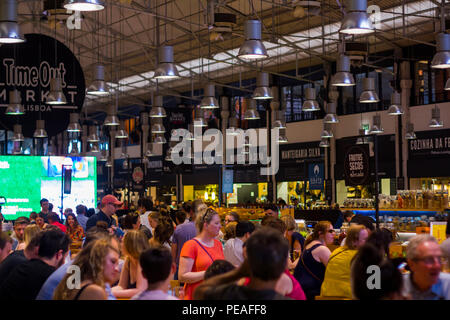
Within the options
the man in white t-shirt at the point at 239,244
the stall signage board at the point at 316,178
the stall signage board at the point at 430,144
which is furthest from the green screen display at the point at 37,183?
the stall signage board at the point at 430,144

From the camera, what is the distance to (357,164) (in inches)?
420

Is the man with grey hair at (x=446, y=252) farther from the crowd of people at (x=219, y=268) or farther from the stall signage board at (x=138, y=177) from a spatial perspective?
the stall signage board at (x=138, y=177)

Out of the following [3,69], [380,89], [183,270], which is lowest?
[183,270]

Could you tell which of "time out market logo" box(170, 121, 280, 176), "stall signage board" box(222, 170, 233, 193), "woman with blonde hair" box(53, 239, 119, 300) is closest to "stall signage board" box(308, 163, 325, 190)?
"stall signage board" box(222, 170, 233, 193)

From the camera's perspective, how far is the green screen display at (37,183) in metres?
17.6

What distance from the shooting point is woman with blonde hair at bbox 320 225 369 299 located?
21.2ft

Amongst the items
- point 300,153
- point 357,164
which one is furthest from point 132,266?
point 300,153

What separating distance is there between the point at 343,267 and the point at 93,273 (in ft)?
9.49

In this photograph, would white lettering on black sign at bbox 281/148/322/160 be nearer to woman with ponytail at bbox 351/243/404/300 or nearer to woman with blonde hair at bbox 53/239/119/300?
woman with ponytail at bbox 351/243/404/300

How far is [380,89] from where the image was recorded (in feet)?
90.8
